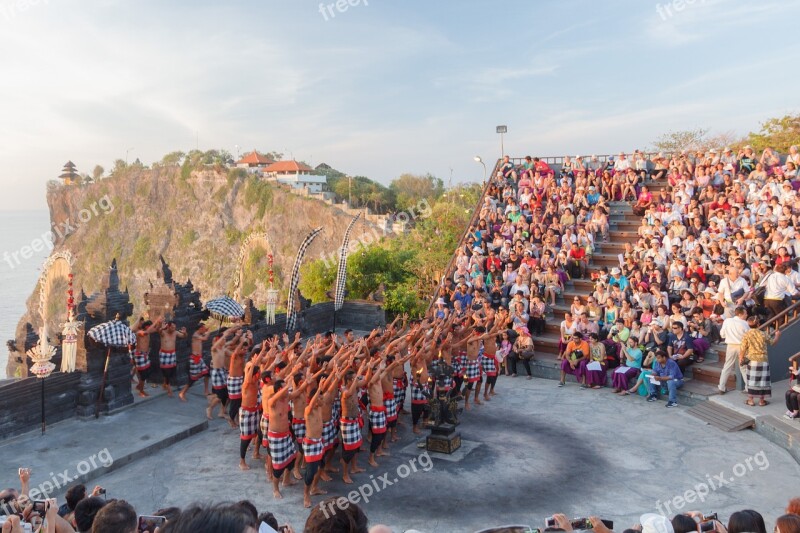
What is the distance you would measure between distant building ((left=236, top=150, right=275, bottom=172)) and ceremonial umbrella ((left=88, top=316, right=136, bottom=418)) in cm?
6781

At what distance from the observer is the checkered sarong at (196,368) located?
11922 millimetres

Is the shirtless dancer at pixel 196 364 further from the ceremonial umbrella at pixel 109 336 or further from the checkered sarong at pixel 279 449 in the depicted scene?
the checkered sarong at pixel 279 449

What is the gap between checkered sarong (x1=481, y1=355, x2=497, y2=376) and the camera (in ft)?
40.2

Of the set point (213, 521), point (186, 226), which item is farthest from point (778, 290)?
point (186, 226)

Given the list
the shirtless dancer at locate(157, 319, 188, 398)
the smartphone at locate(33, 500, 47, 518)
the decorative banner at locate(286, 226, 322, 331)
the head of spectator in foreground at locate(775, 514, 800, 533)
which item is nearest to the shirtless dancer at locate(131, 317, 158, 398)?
the shirtless dancer at locate(157, 319, 188, 398)

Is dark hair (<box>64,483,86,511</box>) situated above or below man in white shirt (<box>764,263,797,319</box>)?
below

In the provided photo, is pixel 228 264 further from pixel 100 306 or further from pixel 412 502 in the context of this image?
pixel 412 502

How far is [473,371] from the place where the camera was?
1191 centimetres

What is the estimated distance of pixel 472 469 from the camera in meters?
8.84

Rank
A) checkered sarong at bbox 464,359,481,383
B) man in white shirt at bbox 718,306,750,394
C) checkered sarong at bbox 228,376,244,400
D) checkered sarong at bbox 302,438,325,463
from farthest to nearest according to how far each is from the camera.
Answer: checkered sarong at bbox 464,359,481,383 → man in white shirt at bbox 718,306,750,394 → checkered sarong at bbox 228,376,244,400 → checkered sarong at bbox 302,438,325,463

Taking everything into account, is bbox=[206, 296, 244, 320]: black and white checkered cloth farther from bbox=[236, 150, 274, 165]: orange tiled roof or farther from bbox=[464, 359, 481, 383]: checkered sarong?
bbox=[236, 150, 274, 165]: orange tiled roof

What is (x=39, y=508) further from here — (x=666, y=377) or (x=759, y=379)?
(x=759, y=379)

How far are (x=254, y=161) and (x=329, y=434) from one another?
72.6 m

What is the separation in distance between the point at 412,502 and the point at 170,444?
4171 millimetres
